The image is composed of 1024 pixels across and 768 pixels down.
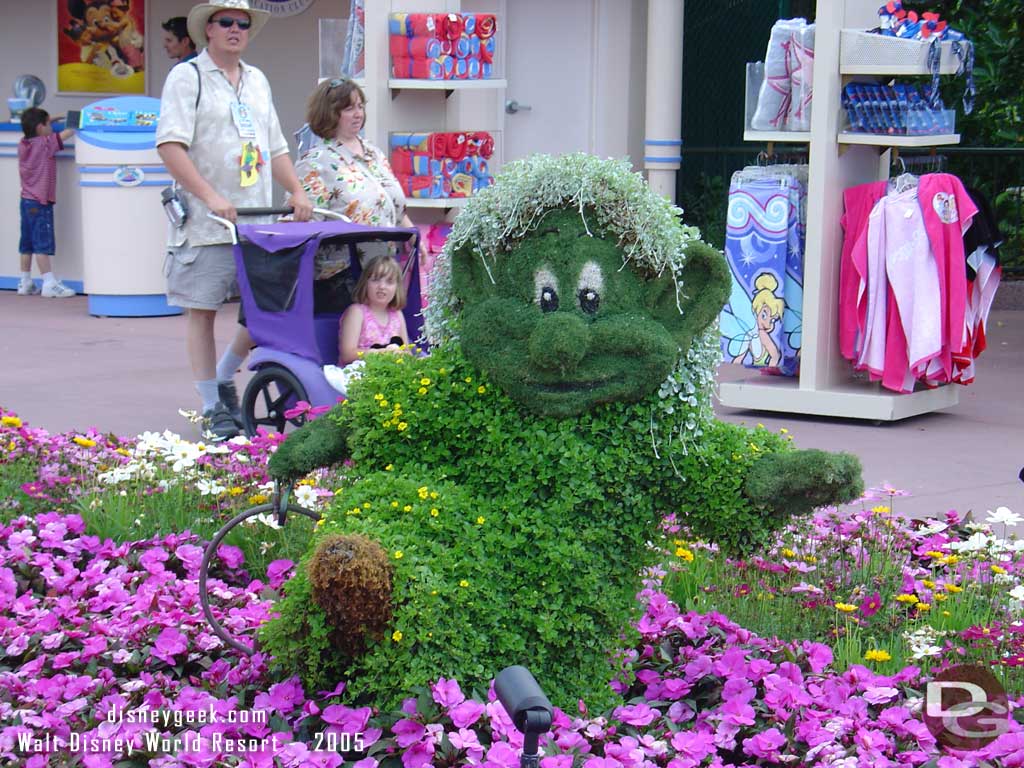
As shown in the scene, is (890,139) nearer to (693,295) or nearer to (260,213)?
(260,213)

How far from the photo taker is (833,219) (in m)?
7.21

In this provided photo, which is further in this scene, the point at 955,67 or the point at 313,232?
the point at 955,67

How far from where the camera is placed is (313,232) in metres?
6.00

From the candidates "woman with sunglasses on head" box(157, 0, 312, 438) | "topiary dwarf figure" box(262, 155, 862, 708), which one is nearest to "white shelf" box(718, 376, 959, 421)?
"woman with sunglasses on head" box(157, 0, 312, 438)

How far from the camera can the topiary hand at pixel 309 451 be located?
3.37 m

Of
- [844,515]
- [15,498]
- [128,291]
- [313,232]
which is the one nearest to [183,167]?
[313,232]

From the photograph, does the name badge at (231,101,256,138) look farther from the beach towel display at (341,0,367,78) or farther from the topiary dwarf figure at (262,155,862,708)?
the topiary dwarf figure at (262,155,862,708)

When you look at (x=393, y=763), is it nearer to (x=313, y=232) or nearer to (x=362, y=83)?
(x=313, y=232)

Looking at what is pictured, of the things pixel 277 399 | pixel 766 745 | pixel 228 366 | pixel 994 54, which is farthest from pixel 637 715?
pixel 994 54

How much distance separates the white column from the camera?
10.8 m

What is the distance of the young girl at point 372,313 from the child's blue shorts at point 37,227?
6.48 m

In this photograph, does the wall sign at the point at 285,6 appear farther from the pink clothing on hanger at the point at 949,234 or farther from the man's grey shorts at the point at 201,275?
the pink clothing on hanger at the point at 949,234

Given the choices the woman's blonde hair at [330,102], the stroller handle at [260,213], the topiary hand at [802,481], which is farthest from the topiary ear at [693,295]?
the woman's blonde hair at [330,102]

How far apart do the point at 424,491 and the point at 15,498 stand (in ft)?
8.02
